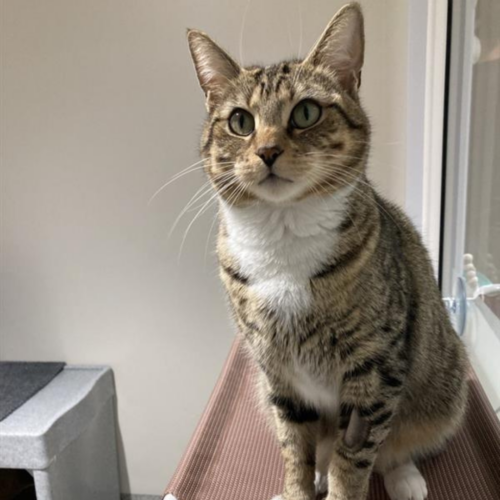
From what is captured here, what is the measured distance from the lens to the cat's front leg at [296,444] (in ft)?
2.45

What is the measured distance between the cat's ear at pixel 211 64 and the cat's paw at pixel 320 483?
59 cm

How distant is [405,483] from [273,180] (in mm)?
474

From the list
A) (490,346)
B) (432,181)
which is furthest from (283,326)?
(432,181)

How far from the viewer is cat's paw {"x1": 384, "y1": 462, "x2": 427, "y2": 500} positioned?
2.41 feet

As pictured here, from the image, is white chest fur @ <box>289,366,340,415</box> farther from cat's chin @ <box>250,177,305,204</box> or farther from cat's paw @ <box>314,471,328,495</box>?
cat's chin @ <box>250,177,305,204</box>

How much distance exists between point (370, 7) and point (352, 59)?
773 millimetres

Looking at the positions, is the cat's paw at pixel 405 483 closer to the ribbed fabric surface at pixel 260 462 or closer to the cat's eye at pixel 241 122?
the ribbed fabric surface at pixel 260 462

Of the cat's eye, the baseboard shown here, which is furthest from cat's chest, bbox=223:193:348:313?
the baseboard

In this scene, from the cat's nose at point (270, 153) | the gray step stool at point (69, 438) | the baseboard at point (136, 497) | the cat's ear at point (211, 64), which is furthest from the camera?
the baseboard at point (136, 497)

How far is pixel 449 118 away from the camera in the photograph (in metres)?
1.21

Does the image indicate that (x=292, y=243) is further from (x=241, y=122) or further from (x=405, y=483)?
(x=405, y=483)

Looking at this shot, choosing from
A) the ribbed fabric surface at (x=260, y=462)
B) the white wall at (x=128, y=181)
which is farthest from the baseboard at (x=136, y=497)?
the ribbed fabric surface at (x=260, y=462)

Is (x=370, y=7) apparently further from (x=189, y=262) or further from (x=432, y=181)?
(x=189, y=262)

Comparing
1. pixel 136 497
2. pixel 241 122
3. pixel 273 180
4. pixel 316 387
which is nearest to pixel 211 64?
pixel 241 122
